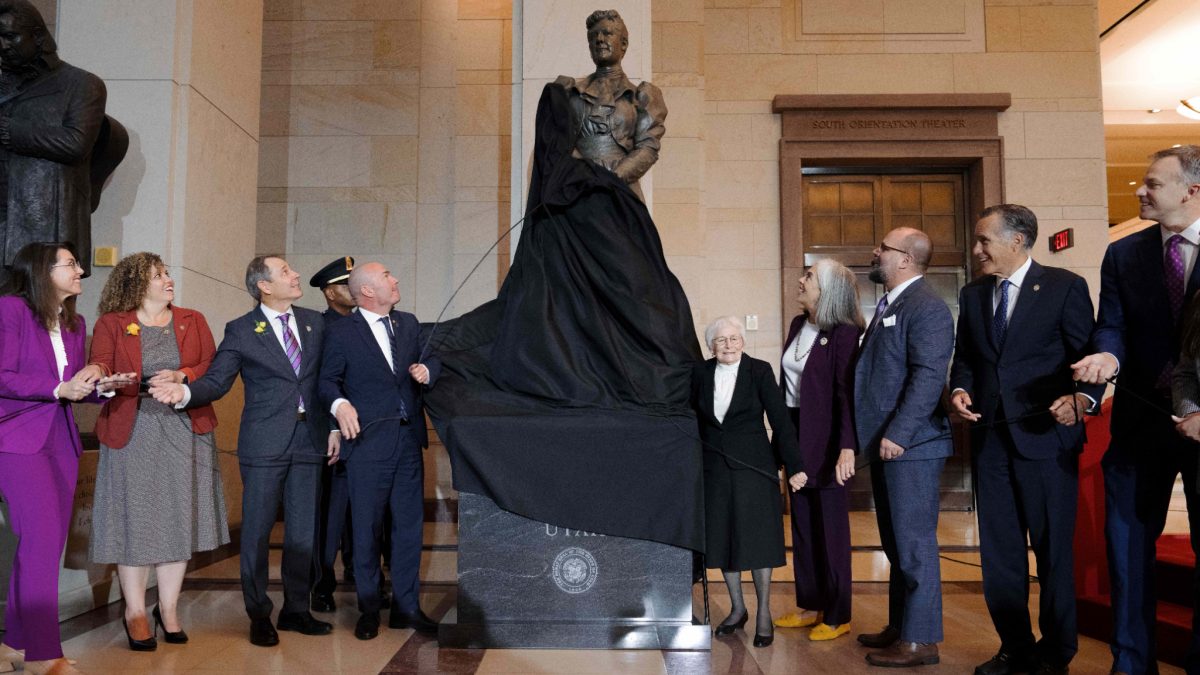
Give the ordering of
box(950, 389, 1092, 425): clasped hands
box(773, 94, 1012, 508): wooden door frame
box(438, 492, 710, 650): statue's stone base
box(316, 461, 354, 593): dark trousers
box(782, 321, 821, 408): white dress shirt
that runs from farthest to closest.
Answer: box(773, 94, 1012, 508): wooden door frame < box(316, 461, 354, 593): dark trousers < box(782, 321, 821, 408): white dress shirt < box(438, 492, 710, 650): statue's stone base < box(950, 389, 1092, 425): clasped hands

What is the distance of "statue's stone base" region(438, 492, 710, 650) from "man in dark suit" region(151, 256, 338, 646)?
0.83 metres

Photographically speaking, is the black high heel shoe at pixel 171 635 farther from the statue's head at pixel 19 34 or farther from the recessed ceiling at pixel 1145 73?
the recessed ceiling at pixel 1145 73

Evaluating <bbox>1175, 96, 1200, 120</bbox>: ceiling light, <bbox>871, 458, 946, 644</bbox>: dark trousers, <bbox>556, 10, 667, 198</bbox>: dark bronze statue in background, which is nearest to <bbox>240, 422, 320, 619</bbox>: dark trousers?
<bbox>556, 10, 667, 198</bbox>: dark bronze statue in background

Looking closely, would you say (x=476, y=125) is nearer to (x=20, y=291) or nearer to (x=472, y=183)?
(x=472, y=183)

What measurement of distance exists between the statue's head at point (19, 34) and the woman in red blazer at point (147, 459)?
4.26ft

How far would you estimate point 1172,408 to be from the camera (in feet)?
10.00

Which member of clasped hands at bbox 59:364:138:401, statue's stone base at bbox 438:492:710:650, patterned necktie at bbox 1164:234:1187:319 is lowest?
statue's stone base at bbox 438:492:710:650

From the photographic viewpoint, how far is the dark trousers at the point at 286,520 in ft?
13.0

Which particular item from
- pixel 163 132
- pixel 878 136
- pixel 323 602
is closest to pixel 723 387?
pixel 323 602

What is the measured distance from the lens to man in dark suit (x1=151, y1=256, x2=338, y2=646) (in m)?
3.99

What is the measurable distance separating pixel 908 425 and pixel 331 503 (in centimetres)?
267

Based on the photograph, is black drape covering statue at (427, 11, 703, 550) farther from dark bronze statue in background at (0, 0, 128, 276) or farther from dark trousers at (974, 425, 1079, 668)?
dark bronze statue in background at (0, 0, 128, 276)

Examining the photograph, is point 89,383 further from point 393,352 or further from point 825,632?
point 825,632

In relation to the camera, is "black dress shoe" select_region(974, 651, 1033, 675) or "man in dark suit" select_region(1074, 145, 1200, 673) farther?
"black dress shoe" select_region(974, 651, 1033, 675)
